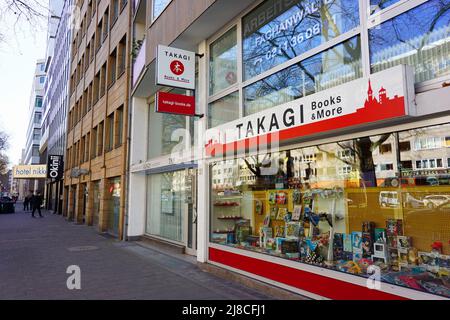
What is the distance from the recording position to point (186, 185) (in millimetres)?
10109

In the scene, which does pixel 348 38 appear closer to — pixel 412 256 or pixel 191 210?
pixel 412 256

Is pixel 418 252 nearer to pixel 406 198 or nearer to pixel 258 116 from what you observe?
pixel 406 198

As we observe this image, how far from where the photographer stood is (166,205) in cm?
1153

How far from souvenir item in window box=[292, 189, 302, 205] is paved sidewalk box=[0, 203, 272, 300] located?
64.6 inches

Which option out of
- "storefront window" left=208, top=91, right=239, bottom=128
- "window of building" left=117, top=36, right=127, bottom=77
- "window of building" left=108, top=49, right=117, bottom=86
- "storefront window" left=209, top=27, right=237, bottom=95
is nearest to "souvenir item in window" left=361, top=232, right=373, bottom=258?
"storefront window" left=208, top=91, right=239, bottom=128

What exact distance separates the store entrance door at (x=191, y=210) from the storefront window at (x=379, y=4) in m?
6.04

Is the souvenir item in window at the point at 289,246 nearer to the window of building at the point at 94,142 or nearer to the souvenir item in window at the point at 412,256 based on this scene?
the souvenir item in window at the point at 412,256

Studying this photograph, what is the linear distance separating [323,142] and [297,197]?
4.51 feet

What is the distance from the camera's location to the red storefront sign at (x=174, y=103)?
7.82m

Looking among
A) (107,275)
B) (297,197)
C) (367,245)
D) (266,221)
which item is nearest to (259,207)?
(266,221)

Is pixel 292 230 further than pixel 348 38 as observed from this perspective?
Yes

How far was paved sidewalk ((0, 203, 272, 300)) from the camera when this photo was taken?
19.1 ft

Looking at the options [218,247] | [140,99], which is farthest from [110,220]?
[218,247]

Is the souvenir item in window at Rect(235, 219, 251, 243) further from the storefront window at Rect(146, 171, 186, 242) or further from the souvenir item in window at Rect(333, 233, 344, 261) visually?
the storefront window at Rect(146, 171, 186, 242)
